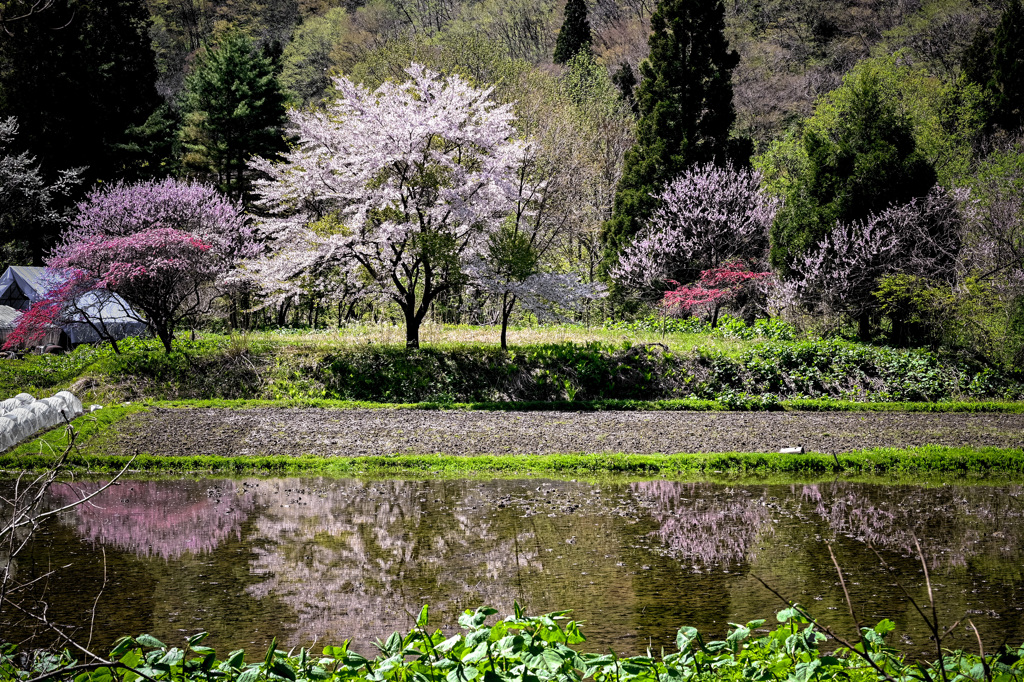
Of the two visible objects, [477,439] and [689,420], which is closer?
[477,439]

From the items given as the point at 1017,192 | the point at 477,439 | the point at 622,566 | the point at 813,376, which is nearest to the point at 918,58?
the point at 1017,192

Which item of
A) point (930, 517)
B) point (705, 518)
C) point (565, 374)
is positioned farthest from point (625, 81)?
point (705, 518)

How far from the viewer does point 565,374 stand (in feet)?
48.3

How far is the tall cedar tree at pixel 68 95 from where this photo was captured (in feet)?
96.2

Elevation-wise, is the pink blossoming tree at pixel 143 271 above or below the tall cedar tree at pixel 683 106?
below

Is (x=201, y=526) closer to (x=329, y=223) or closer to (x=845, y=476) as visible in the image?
(x=845, y=476)

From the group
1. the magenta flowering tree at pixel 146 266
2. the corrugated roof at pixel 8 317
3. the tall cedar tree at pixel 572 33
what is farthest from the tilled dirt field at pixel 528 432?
the tall cedar tree at pixel 572 33

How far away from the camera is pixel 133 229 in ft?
66.0

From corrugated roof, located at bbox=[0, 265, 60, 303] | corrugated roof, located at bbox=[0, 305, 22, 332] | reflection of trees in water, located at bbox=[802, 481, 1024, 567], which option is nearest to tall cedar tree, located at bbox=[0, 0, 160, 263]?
corrugated roof, located at bbox=[0, 265, 60, 303]

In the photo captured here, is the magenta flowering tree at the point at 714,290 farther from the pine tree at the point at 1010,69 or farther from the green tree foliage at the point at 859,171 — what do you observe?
the pine tree at the point at 1010,69

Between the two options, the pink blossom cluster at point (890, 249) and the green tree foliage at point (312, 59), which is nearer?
the pink blossom cluster at point (890, 249)

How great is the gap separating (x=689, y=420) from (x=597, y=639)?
27.4 ft

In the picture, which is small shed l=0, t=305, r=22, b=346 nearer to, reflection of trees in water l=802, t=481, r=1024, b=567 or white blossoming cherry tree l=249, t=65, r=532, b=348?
white blossoming cherry tree l=249, t=65, r=532, b=348

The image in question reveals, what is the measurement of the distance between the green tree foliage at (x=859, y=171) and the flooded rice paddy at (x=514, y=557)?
33.4ft
